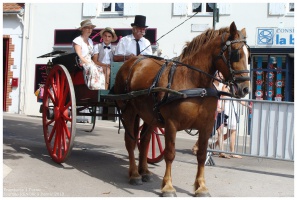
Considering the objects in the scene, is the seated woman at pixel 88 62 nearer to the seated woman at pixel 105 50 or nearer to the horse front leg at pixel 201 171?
the seated woman at pixel 105 50

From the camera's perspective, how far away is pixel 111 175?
21.3ft

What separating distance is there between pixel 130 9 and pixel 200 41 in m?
12.3

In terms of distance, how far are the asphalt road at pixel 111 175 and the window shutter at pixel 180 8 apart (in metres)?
8.65

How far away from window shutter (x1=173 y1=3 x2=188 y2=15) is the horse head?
11.7 meters

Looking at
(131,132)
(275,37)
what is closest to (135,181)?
(131,132)

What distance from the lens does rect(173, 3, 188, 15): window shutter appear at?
54.6ft

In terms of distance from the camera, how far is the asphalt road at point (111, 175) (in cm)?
560

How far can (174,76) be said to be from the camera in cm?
548

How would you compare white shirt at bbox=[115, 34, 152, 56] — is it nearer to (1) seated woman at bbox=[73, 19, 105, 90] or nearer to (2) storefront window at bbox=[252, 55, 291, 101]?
(1) seated woman at bbox=[73, 19, 105, 90]

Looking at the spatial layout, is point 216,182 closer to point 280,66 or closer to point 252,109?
point 252,109

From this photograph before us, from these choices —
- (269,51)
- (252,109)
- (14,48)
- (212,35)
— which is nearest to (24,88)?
(14,48)

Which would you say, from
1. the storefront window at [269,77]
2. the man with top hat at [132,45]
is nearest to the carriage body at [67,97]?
the man with top hat at [132,45]

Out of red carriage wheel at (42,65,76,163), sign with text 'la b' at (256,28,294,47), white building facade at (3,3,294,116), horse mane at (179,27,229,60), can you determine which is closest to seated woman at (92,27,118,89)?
red carriage wheel at (42,65,76,163)

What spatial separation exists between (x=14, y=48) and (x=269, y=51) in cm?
1059
